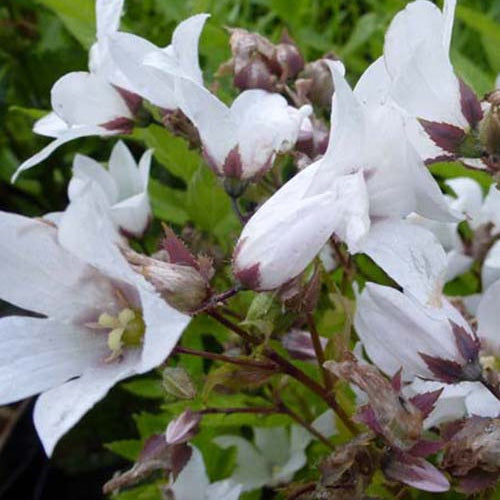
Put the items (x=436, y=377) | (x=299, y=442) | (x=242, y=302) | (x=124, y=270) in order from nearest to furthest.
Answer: (x=124, y=270), (x=436, y=377), (x=242, y=302), (x=299, y=442)

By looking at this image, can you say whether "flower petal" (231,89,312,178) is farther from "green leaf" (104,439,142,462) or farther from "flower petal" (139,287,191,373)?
"green leaf" (104,439,142,462)

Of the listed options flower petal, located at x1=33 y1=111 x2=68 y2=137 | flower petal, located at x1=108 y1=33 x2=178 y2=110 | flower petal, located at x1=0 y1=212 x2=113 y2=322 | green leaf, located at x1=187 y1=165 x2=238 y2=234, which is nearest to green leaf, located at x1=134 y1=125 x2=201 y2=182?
green leaf, located at x1=187 y1=165 x2=238 y2=234

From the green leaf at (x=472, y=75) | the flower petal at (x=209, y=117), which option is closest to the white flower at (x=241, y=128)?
the flower petal at (x=209, y=117)

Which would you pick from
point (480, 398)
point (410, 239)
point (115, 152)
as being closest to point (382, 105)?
point (410, 239)

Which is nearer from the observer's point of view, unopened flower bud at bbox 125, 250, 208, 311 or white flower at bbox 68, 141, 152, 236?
unopened flower bud at bbox 125, 250, 208, 311

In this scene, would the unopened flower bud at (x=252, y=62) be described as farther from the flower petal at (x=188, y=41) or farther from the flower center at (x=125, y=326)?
the flower center at (x=125, y=326)

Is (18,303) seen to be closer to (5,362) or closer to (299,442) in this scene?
(5,362)
